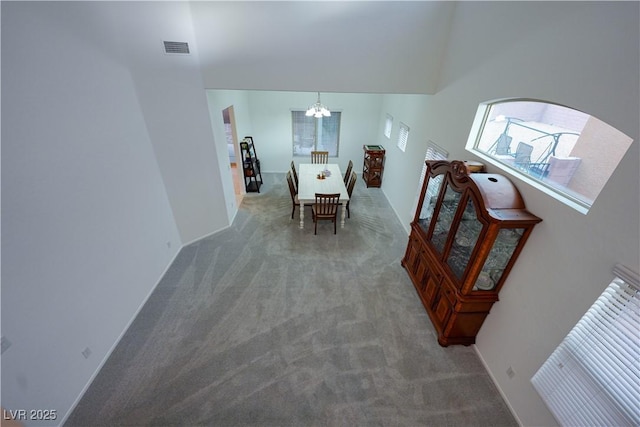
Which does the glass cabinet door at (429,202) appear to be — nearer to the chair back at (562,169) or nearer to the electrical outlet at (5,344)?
the chair back at (562,169)

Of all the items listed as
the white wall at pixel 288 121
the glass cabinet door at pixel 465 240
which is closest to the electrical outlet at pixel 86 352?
the glass cabinet door at pixel 465 240

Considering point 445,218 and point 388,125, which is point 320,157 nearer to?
point 388,125

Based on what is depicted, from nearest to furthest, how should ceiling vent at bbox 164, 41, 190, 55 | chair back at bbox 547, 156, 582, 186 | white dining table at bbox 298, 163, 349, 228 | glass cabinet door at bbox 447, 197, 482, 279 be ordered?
chair back at bbox 547, 156, 582, 186 → glass cabinet door at bbox 447, 197, 482, 279 → ceiling vent at bbox 164, 41, 190, 55 → white dining table at bbox 298, 163, 349, 228

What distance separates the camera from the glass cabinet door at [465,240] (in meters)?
2.37

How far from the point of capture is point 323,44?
334 centimetres

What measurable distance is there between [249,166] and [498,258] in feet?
16.9

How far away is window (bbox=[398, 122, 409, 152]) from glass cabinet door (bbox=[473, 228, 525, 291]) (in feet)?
10.4

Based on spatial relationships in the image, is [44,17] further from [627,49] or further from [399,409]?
[399,409]

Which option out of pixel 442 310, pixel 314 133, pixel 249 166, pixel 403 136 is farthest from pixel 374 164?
pixel 442 310

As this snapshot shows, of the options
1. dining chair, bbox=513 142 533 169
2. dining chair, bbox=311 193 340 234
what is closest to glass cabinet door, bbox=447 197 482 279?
dining chair, bbox=513 142 533 169

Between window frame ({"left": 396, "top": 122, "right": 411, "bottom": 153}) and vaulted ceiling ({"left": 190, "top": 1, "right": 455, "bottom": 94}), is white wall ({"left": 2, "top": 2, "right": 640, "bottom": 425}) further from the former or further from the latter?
window frame ({"left": 396, "top": 122, "right": 411, "bottom": 153})

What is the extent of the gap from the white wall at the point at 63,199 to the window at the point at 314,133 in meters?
4.31

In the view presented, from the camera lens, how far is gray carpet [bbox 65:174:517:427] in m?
2.22

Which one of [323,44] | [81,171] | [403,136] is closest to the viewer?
[81,171]
